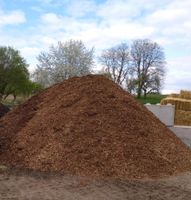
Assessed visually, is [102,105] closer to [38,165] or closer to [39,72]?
[38,165]

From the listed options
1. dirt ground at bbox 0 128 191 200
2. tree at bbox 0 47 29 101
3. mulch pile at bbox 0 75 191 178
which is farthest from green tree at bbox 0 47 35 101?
dirt ground at bbox 0 128 191 200

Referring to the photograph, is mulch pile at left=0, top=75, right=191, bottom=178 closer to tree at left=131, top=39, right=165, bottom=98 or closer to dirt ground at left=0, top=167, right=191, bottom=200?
dirt ground at left=0, top=167, right=191, bottom=200

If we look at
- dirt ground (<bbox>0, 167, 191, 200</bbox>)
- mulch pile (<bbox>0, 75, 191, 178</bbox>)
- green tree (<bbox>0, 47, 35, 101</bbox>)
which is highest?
green tree (<bbox>0, 47, 35, 101</bbox>)

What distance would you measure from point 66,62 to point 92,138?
1651 inches

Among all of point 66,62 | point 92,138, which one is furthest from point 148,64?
point 92,138

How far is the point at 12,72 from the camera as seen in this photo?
182ft

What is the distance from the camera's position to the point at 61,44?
52906 mm

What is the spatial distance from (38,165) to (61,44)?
145 ft

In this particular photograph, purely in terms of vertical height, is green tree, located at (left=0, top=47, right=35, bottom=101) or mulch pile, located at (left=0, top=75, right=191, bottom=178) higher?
green tree, located at (left=0, top=47, right=35, bottom=101)

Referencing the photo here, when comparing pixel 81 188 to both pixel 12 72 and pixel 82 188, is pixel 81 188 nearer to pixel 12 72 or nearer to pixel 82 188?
pixel 82 188

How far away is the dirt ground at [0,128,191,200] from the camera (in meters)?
7.30

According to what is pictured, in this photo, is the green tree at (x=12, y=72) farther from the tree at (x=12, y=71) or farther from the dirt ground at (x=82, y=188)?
the dirt ground at (x=82, y=188)

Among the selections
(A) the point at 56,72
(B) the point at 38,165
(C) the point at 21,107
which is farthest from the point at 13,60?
(B) the point at 38,165

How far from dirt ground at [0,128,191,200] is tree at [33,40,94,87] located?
41.5 metres
